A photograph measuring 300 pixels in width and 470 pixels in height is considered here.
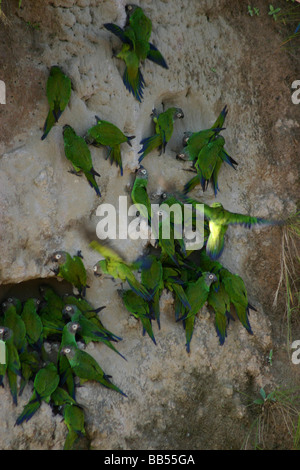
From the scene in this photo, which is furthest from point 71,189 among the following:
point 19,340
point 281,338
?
point 281,338

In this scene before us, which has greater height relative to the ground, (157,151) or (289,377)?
(157,151)

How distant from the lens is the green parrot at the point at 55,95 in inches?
125

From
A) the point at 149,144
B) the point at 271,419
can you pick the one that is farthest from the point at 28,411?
the point at 149,144

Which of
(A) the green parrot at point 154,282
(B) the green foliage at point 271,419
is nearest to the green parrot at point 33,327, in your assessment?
(A) the green parrot at point 154,282

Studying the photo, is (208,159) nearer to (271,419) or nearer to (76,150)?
(76,150)

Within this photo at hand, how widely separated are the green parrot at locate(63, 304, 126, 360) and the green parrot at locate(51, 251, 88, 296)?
161mm

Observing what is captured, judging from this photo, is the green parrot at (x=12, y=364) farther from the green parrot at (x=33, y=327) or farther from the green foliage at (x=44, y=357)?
the green parrot at (x=33, y=327)

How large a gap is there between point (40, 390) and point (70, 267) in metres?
0.70

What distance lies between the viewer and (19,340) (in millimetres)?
3111

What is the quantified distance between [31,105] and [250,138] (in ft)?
5.04

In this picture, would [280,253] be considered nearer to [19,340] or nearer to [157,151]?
[157,151]

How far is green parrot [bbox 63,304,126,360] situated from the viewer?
3240 mm

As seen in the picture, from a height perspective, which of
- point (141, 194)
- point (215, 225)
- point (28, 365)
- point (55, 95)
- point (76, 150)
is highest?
point (55, 95)

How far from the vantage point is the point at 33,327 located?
3.18m
